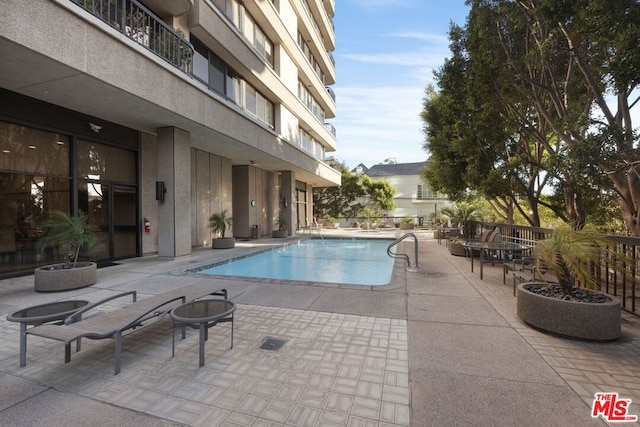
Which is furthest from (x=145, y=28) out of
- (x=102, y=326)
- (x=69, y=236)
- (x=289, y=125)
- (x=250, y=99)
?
(x=289, y=125)

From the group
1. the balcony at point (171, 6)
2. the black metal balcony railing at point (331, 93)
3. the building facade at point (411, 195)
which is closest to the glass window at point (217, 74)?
the balcony at point (171, 6)

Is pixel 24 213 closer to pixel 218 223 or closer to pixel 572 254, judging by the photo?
pixel 218 223

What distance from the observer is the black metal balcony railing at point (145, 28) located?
6.48 metres

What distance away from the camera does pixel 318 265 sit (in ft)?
34.3

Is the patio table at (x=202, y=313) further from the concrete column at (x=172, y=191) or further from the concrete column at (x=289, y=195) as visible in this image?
the concrete column at (x=289, y=195)

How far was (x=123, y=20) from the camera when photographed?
21.9 ft

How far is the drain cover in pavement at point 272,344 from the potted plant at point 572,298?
319cm

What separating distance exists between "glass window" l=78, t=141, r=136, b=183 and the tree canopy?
35.0 feet

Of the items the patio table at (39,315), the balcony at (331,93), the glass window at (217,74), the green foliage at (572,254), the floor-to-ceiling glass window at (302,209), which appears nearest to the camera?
the patio table at (39,315)

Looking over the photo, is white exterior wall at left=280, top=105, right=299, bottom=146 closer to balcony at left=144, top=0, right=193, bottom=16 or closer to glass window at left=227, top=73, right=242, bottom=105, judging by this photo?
glass window at left=227, top=73, right=242, bottom=105

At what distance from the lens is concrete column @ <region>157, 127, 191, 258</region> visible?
9094 mm

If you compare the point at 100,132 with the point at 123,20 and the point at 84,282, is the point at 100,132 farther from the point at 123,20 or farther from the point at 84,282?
the point at 84,282

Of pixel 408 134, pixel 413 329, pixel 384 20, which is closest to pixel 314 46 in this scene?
pixel 408 134

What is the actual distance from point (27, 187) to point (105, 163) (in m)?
2.13
